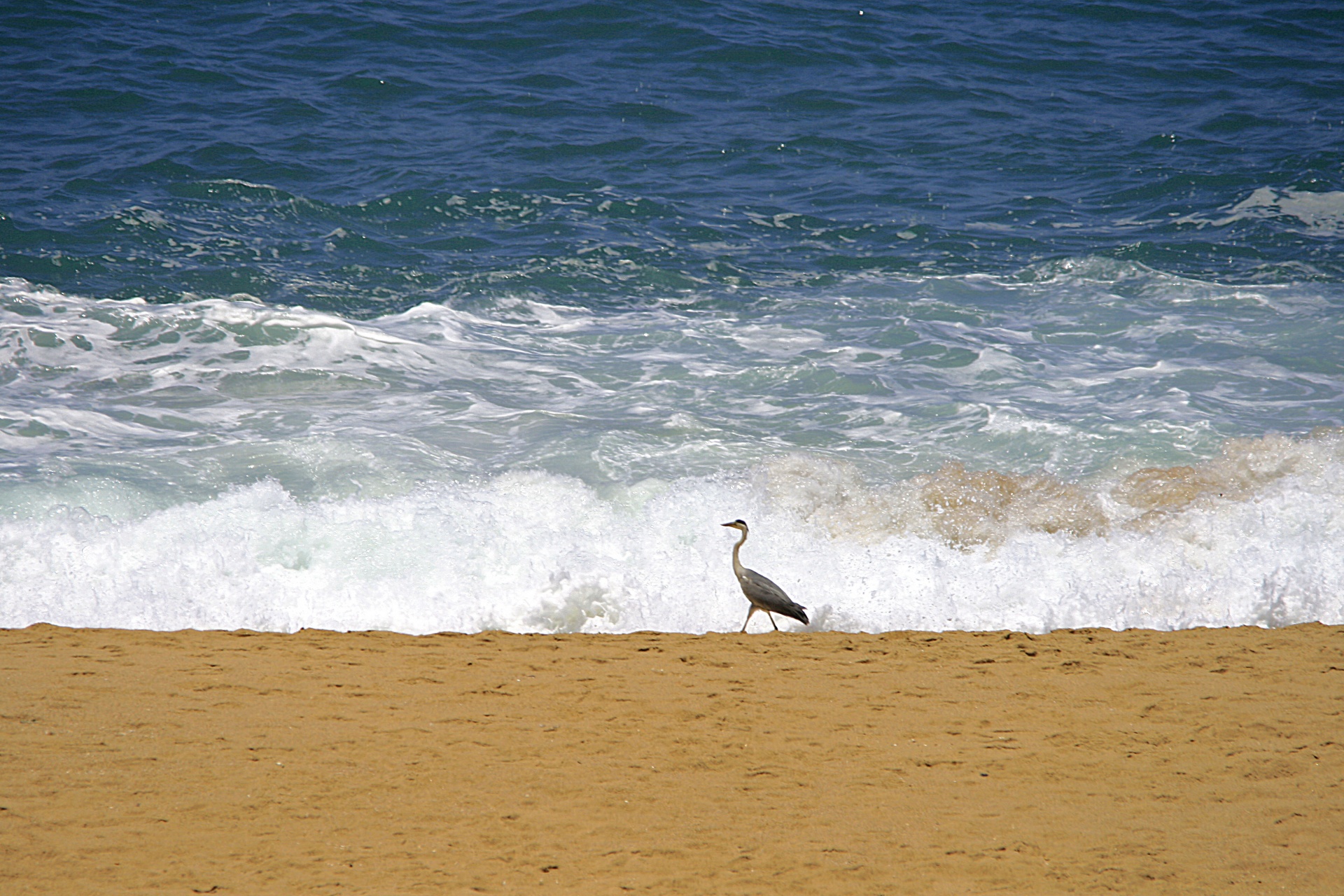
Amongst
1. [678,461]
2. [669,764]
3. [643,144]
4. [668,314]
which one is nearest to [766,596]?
[669,764]

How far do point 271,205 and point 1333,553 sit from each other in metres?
10.7

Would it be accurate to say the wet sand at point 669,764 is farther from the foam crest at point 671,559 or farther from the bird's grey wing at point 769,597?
the foam crest at point 671,559

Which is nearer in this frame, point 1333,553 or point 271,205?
point 1333,553

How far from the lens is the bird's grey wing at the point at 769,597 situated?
566 cm

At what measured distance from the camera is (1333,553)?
644 centimetres

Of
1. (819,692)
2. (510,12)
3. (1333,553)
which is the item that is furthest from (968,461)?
(510,12)

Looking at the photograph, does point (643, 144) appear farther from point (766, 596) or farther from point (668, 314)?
point (766, 596)

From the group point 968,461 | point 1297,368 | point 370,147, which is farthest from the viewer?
point 370,147

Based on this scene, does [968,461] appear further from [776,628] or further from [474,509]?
A: [474,509]

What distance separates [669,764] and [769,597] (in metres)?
1.67

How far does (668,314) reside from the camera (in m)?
10.5

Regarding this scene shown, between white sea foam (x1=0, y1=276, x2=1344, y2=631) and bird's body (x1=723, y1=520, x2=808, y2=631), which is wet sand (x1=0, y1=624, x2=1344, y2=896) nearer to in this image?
bird's body (x1=723, y1=520, x2=808, y2=631)

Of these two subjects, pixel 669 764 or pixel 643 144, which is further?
pixel 643 144

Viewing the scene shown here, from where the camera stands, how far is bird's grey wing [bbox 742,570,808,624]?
5660 mm
